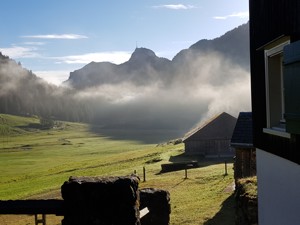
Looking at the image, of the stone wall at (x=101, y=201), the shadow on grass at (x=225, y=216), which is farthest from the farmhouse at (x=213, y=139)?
A: the stone wall at (x=101, y=201)

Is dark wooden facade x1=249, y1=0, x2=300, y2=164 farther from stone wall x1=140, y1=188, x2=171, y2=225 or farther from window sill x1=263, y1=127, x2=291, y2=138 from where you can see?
stone wall x1=140, y1=188, x2=171, y2=225

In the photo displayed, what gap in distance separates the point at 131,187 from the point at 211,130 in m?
52.2

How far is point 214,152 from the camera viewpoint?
5709cm

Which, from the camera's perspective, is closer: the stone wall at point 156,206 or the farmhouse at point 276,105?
the farmhouse at point 276,105

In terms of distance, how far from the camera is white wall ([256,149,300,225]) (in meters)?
6.82

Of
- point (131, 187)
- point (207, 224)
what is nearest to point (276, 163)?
point (131, 187)

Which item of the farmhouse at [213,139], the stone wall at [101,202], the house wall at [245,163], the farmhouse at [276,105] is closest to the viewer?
the stone wall at [101,202]

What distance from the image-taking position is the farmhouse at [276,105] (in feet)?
19.4

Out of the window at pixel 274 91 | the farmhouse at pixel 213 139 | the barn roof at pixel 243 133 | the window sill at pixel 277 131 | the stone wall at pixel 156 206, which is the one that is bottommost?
the farmhouse at pixel 213 139

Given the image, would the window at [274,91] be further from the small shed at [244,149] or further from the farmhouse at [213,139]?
the farmhouse at [213,139]

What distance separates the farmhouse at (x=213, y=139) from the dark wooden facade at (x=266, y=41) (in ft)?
156

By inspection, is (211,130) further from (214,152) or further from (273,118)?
(273,118)

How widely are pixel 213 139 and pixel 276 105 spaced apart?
49115 millimetres

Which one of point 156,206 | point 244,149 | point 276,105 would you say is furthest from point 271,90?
point 244,149
